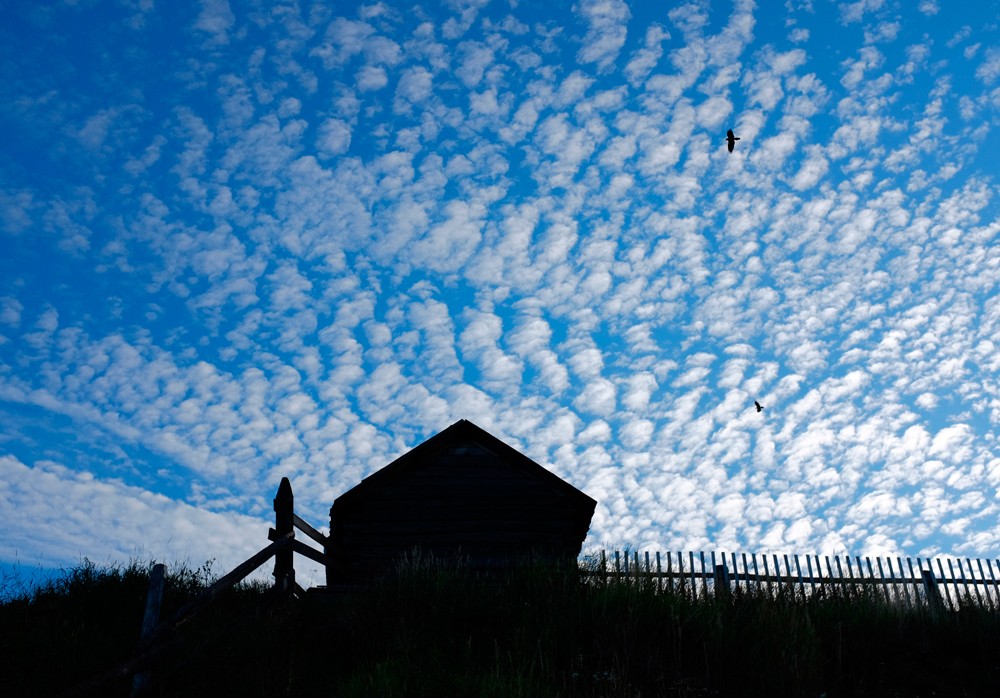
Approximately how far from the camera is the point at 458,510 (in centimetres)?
1792

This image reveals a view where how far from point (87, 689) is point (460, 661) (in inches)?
170

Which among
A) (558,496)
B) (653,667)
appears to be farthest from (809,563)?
(653,667)

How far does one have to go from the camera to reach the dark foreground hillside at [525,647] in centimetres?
831

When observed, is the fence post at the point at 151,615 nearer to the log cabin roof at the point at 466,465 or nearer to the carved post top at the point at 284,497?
the carved post top at the point at 284,497

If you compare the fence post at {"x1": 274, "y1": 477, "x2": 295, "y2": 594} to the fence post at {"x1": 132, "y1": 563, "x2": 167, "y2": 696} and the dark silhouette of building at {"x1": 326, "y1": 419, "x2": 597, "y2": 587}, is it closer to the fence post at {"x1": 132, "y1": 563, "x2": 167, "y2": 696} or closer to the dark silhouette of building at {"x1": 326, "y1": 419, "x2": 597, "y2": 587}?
the fence post at {"x1": 132, "y1": 563, "x2": 167, "y2": 696}

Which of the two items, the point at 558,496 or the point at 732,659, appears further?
the point at 558,496

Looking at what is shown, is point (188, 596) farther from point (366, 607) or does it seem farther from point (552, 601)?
point (552, 601)

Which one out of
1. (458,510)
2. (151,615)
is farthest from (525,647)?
(458,510)

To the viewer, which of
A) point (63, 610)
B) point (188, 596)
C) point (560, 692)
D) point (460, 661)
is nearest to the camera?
point (560, 692)

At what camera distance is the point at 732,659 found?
894 cm

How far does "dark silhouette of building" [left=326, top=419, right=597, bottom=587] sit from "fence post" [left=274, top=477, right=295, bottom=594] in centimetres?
466

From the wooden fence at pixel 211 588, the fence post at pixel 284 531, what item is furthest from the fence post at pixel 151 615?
the fence post at pixel 284 531

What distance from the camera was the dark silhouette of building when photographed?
17.5 metres

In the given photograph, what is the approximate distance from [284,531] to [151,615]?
3365 mm
